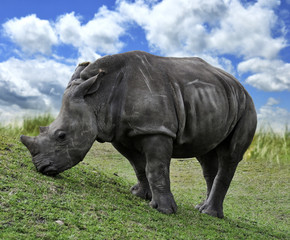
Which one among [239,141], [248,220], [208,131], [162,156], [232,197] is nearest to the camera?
[162,156]

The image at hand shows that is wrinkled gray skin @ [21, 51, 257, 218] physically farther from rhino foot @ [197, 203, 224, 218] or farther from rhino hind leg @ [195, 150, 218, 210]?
rhino foot @ [197, 203, 224, 218]

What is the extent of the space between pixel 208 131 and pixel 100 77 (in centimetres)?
173

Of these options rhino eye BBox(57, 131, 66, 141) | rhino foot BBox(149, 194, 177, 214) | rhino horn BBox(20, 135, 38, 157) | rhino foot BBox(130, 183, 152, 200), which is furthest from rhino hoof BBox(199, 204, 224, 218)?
rhino horn BBox(20, 135, 38, 157)

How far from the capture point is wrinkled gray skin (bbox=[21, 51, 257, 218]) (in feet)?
15.0

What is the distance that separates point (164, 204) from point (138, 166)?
0.97 metres

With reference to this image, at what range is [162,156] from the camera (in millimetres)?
4539

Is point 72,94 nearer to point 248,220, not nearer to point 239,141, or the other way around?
point 239,141

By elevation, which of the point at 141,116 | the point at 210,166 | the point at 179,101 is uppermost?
the point at 179,101

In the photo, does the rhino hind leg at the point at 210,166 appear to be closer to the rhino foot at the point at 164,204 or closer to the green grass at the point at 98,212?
the green grass at the point at 98,212

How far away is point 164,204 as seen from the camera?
15.2ft

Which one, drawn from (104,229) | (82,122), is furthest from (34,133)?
(104,229)

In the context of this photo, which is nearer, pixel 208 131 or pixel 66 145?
pixel 66 145

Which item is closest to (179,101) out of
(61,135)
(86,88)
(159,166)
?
(159,166)

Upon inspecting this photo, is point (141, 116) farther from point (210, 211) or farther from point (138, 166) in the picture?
point (210, 211)
